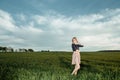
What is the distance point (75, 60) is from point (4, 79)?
14.7 ft

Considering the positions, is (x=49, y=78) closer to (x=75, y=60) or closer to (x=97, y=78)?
(x=97, y=78)

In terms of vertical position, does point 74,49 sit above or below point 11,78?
above

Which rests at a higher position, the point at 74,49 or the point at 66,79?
the point at 74,49

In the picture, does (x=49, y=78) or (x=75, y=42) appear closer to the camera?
(x=49, y=78)

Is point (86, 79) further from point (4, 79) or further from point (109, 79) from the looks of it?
point (4, 79)

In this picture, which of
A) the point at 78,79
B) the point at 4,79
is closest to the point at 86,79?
the point at 78,79

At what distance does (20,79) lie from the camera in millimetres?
12008

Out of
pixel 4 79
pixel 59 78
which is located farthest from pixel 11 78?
pixel 59 78

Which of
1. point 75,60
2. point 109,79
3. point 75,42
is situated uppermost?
point 75,42

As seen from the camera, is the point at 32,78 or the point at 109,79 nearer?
the point at 32,78

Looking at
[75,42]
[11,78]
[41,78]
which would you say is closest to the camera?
[41,78]

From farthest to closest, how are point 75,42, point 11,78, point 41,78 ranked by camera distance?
point 75,42
point 11,78
point 41,78

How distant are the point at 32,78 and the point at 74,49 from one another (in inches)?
157

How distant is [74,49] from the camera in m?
15.1
